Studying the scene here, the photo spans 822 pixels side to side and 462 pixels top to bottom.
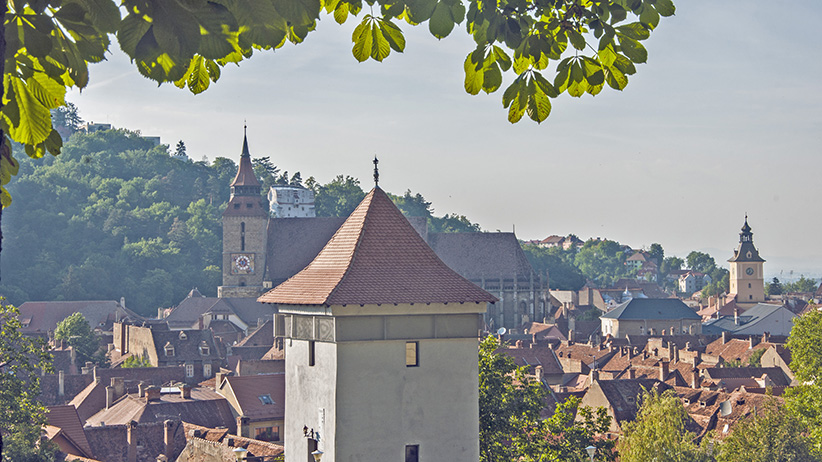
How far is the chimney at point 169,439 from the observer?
33812 mm

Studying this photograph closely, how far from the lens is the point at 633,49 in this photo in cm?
444

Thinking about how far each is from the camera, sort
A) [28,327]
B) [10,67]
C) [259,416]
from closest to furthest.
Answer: [10,67] → [259,416] → [28,327]

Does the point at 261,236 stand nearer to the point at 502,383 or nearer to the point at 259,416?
the point at 259,416

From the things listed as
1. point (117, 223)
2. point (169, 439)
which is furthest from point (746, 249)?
point (169, 439)

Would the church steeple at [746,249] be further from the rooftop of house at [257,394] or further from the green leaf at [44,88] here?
the green leaf at [44,88]

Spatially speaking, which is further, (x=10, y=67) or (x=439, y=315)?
(x=439, y=315)

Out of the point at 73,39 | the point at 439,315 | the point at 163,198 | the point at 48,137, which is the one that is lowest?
the point at 439,315

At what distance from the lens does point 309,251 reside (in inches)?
3905

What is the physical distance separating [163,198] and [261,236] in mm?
55785

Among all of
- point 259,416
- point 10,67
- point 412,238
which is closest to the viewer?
point 10,67

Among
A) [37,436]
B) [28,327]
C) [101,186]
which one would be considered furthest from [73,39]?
[101,186]

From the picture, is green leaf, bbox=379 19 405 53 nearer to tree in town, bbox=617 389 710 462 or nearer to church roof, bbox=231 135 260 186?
tree in town, bbox=617 389 710 462

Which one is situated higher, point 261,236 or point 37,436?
point 261,236

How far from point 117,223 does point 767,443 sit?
111 m
